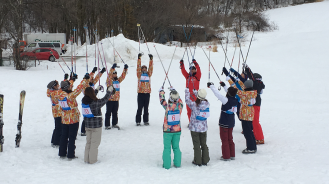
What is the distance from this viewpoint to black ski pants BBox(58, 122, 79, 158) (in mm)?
4770

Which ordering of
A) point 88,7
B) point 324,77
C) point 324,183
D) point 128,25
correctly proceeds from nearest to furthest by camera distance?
point 324,183
point 324,77
point 128,25
point 88,7

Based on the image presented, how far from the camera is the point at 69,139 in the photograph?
4793 millimetres

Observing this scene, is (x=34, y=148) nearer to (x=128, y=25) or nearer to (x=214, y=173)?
(x=214, y=173)

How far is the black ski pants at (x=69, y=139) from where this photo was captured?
15.6ft

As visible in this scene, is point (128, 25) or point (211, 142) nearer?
point (211, 142)

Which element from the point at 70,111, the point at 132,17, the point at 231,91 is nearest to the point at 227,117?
the point at 231,91

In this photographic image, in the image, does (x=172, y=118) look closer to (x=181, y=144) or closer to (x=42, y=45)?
(x=181, y=144)

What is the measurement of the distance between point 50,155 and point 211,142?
131 inches

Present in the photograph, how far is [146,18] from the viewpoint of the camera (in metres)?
31.6

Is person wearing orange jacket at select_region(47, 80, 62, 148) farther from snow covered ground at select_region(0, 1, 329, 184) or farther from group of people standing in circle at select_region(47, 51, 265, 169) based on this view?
snow covered ground at select_region(0, 1, 329, 184)

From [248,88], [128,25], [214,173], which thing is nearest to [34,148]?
[214,173]

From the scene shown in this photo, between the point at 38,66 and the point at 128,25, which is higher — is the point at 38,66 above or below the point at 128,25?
below

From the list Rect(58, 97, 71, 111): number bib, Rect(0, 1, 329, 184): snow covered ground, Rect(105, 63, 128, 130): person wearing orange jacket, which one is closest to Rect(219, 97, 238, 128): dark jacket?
Rect(0, 1, 329, 184): snow covered ground

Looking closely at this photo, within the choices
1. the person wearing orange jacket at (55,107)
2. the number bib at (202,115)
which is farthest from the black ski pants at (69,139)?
the number bib at (202,115)
